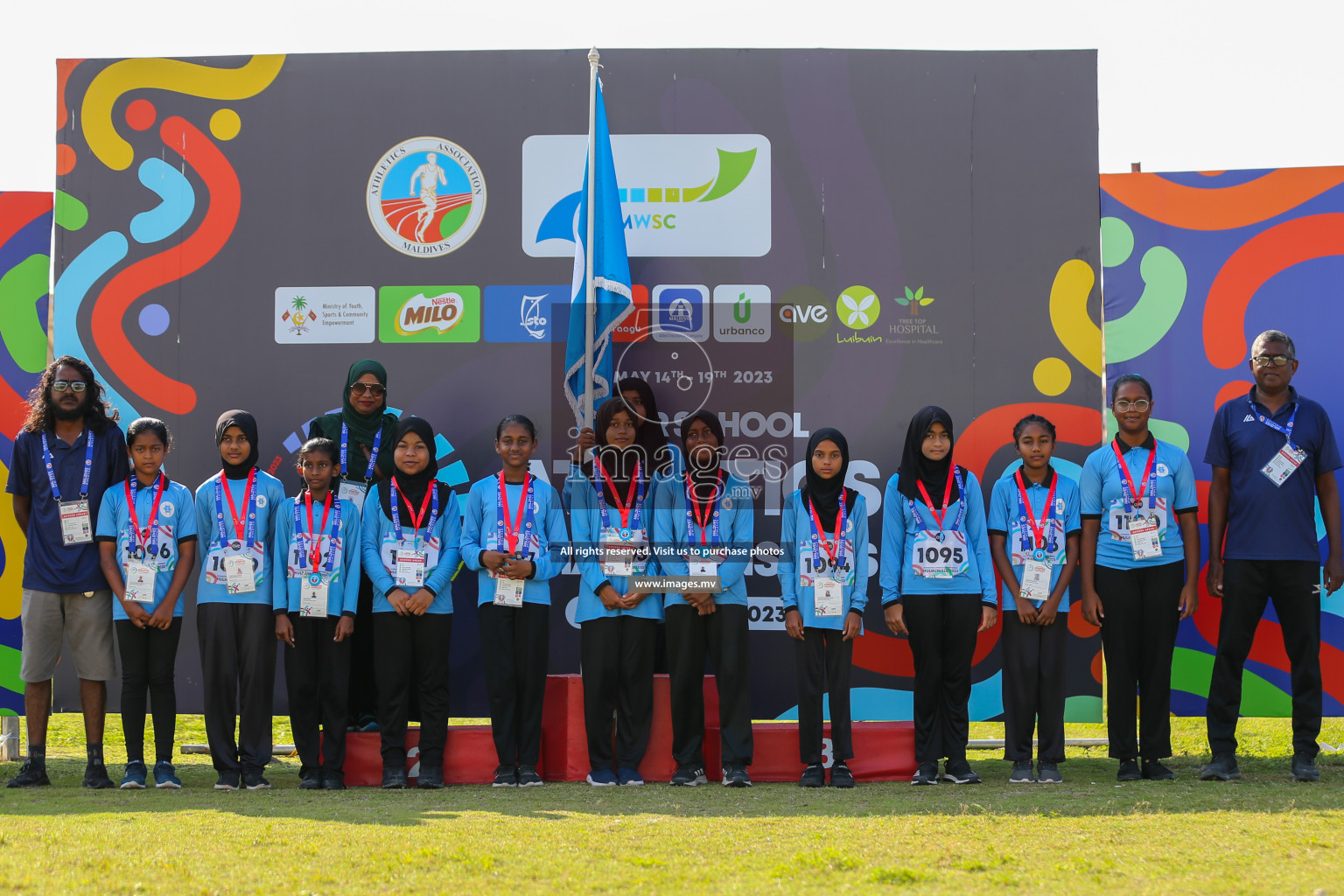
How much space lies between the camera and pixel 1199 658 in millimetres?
5824

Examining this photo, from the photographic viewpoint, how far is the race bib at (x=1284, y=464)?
484 cm

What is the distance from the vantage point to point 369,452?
17.8ft

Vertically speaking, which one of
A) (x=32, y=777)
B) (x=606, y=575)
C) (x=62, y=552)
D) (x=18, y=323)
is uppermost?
(x=18, y=323)

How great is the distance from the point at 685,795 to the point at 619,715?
60 cm

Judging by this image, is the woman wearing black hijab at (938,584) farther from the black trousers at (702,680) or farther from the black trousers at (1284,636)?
the black trousers at (1284,636)

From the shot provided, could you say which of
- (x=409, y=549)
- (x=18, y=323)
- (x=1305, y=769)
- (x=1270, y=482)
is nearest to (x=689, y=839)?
(x=409, y=549)

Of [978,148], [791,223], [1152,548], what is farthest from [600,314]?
[1152,548]

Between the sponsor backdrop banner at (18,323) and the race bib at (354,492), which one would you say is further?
the sponsor backdrop banner at (18,323)

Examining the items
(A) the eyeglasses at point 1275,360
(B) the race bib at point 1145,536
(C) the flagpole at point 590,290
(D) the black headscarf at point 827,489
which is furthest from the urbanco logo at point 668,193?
(A) the eyeglasses at point 1275,360

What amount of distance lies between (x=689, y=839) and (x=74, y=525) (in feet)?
10.7

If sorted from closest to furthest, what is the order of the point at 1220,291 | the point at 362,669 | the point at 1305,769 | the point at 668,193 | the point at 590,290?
1. the point at 1305,769
2. the point at 362,669
3. the point at 590,290
4. the point at 1220,291
5. the point at 668,193

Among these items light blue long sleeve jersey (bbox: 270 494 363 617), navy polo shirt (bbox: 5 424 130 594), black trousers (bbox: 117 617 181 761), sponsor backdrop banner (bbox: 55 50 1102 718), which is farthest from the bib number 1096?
navy polo shirt (bbox: 5 424 130 594)

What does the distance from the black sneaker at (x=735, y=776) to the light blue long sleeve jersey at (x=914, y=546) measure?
99cm

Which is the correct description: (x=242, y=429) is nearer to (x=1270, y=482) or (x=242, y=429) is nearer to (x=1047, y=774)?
(x=1047, y=774)
